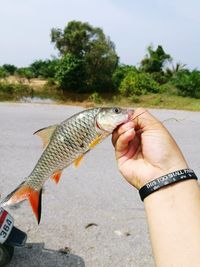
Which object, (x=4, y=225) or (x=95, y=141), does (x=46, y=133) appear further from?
(x=4, y=225)

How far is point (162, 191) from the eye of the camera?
62.8 inches

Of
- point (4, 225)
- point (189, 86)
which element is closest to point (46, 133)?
point (4, 225)

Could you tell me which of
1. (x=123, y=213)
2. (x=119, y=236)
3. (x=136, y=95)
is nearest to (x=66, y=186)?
(x=123, y=213)

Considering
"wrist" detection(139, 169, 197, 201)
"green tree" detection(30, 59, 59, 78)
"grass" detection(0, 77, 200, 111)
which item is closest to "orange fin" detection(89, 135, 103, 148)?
"wrist" detection(139, 169, 197, 201)

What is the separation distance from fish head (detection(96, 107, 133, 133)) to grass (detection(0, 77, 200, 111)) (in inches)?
440

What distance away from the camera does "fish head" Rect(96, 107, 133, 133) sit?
156 cm

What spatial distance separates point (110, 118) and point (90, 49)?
16.2 meters

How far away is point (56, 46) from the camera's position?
18062mm

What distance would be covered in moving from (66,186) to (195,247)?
159 inches

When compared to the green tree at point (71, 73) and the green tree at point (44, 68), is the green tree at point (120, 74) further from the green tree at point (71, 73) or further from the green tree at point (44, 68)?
the green tree at point (44, 68)

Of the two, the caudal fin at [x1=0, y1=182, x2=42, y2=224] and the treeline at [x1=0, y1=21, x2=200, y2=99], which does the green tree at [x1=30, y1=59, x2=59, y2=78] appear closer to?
the treeline at [x1=0, y1=21, x2=200, y2=99]

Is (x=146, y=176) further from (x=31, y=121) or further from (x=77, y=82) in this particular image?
(x=77, y=82)

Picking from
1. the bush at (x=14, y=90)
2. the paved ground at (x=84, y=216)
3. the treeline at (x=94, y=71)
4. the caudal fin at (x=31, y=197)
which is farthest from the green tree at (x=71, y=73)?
the caudal fin at (x=31, y=197)

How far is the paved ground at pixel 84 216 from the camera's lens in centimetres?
372
